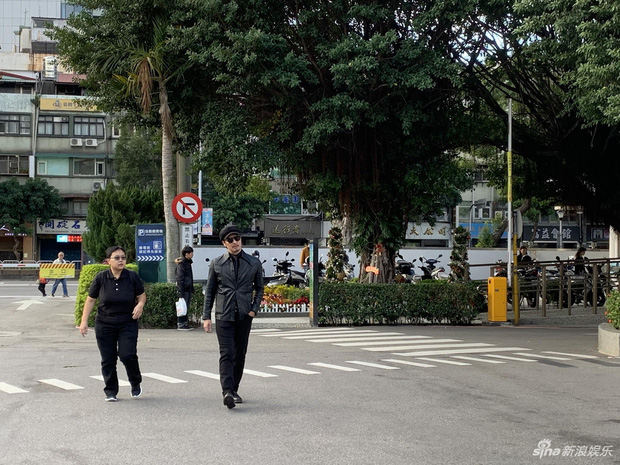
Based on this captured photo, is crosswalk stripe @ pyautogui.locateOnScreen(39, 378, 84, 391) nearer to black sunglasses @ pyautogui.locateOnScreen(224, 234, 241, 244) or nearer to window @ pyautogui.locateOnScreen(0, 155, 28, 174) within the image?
black sunglasses @ pyautogui.locateOnScreen(224, 234, 241, 244)

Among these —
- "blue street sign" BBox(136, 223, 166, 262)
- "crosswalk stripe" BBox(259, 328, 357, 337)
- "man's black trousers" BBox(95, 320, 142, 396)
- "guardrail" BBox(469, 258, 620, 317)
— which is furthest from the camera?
"guardrail" BBox(469, 258, 620, 317)

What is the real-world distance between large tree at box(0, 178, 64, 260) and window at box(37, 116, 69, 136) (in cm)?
367

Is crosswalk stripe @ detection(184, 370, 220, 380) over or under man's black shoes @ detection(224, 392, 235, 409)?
under

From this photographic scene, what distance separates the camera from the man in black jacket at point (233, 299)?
870 centimetres

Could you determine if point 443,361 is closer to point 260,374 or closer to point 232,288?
point 260,374

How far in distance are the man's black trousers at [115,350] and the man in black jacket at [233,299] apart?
86cm

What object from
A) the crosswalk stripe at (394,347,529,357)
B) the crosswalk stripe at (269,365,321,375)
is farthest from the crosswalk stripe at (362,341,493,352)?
the crosswalk stripe at (269,365,321,375)

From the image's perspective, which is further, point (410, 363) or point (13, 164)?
point (13, 164)

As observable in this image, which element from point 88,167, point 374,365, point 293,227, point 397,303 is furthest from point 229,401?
point 88,167

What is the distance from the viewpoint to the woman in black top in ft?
29.5

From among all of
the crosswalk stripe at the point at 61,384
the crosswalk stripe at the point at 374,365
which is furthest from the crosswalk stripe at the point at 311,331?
the crosswalk stripe at the point at 61,384

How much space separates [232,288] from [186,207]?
11.0 m

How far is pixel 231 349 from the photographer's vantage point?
342 inches

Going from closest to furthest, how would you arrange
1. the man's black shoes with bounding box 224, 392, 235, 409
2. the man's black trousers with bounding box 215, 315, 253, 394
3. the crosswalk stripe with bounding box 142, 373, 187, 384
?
the man's black shoes with bounding box 224, 392, 235, 409
the man's black trousers with bounding box 215, 315, 253, 394
the crosswalk stripe with bounding box 142, 373, 187, 384
